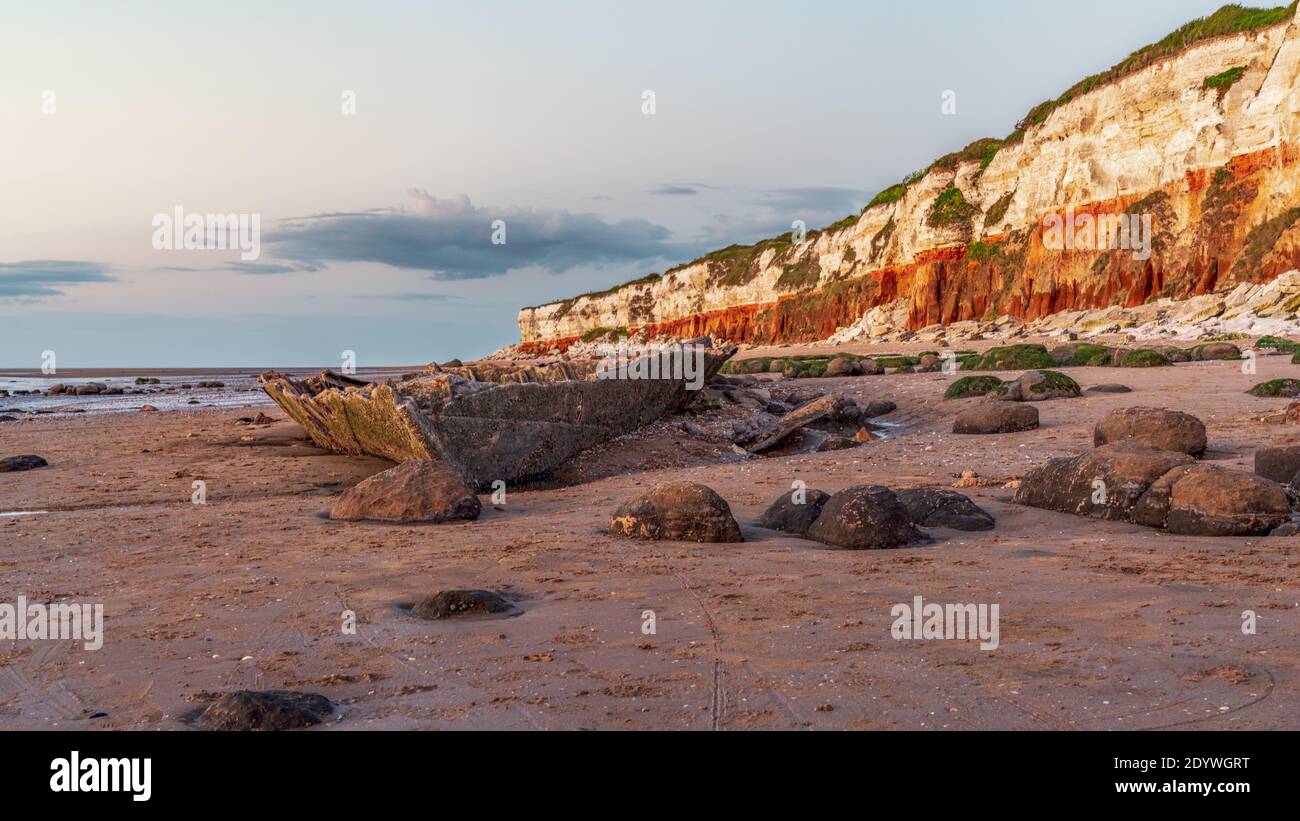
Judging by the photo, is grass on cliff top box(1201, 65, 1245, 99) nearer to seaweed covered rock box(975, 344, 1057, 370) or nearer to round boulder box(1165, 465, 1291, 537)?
seaweed covered rock box(975, 344, 1057, 370)

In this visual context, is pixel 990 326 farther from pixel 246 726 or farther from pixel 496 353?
pixel 496 353

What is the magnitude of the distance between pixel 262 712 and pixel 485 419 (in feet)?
21.3

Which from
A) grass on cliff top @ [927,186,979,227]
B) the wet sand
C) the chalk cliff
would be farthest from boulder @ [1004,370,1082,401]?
grass on cliff top @ [927,186,979,227]

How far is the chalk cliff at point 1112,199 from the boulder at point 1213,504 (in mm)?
27776

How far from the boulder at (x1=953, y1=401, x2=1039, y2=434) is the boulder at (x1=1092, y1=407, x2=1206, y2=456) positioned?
7.15 ft

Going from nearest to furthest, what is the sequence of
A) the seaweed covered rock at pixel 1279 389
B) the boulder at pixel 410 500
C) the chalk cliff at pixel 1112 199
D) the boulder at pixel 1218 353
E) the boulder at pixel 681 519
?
the boulder at pixel 681 519 → the boulder at pixel 410 500 → the seaweed covered rock at pixel 1279 389 → the boulder at pixel 1218 353 → the chalk cliff at pixel 1112 199

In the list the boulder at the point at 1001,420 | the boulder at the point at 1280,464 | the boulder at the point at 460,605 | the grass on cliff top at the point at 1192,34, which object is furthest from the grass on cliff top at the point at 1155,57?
the boulder at the point at 460,605

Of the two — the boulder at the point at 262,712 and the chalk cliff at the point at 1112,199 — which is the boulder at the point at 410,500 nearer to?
the boulder at the point at 262,712

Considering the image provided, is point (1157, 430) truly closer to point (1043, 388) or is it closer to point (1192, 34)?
point (1043, 388)

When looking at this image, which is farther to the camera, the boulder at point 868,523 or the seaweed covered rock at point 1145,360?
the seaweed covered rock at point 1145,360

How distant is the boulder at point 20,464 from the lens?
35.1 feet

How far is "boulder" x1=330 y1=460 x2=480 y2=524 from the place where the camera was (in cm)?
725
